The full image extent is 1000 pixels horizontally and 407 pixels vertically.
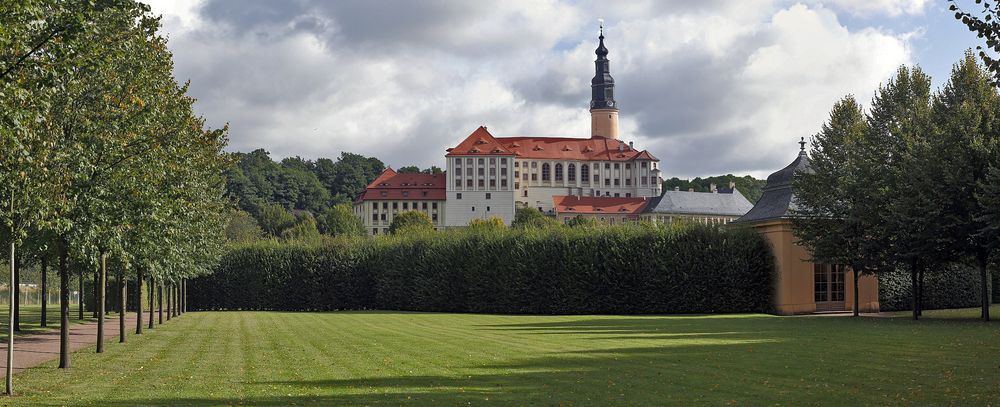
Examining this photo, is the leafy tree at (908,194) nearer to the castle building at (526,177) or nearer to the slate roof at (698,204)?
the slate roof at (698,204)

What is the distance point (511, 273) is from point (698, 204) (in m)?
122

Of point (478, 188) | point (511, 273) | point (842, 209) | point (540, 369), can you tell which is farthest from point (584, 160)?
point (540, 369)

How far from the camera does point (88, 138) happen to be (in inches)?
696

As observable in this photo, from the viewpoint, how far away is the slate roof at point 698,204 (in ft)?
548

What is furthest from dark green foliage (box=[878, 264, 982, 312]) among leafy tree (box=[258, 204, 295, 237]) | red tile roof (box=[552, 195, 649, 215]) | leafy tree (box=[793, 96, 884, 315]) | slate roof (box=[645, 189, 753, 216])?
red tile roof (box=[552, 195, 649, 215])

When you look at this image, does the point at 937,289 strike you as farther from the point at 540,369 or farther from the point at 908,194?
the point at 540,369

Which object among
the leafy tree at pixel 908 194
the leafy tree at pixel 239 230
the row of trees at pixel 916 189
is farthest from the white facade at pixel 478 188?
the leafy tree at pixel 908 194

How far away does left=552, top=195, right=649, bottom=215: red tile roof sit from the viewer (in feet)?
559

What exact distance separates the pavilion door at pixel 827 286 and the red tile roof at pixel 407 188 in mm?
131116

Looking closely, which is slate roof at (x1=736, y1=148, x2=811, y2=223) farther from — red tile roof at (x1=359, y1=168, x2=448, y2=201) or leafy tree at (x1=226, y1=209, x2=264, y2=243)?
red tile roof at (x1=359, y1=168, x2=448, y2=201)

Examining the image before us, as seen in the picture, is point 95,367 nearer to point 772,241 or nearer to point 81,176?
point 81,176

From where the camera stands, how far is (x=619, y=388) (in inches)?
634

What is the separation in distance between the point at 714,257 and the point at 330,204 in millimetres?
148894

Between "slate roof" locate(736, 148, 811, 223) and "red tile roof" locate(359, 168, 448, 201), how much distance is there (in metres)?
127
